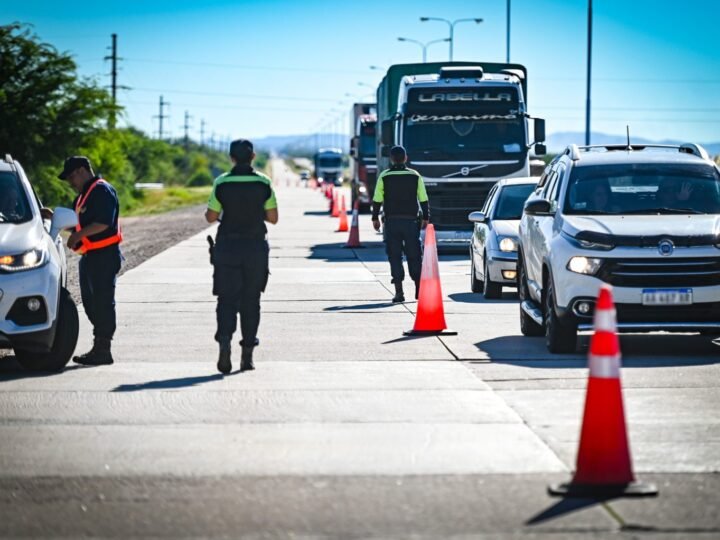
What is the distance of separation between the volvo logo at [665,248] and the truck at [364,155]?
3420cm

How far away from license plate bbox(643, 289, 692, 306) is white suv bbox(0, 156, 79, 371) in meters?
4.67

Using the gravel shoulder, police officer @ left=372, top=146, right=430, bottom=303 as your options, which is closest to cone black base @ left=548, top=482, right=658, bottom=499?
police officer @ left=372, top=146, right=430, bottom=303

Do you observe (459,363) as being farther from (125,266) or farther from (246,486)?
(125,266)

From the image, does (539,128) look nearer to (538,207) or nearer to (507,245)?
(507,245)

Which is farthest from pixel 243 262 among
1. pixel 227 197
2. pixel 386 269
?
pixel 386 269

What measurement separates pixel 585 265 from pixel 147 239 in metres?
26.4

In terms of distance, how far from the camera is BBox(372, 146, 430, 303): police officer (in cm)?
1817

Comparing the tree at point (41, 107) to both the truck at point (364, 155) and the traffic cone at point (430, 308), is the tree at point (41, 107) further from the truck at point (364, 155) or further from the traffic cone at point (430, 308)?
the traffic cone at point (430, 308)

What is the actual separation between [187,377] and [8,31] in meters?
45.6

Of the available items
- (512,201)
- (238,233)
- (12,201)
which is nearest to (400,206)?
(512,201)

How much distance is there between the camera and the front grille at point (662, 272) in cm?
1264

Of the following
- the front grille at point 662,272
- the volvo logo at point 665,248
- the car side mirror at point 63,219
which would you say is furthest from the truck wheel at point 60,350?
the volvo logo at point 665,248

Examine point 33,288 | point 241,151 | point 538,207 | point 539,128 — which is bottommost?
point 33,288

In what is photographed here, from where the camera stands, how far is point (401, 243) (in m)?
18.4
